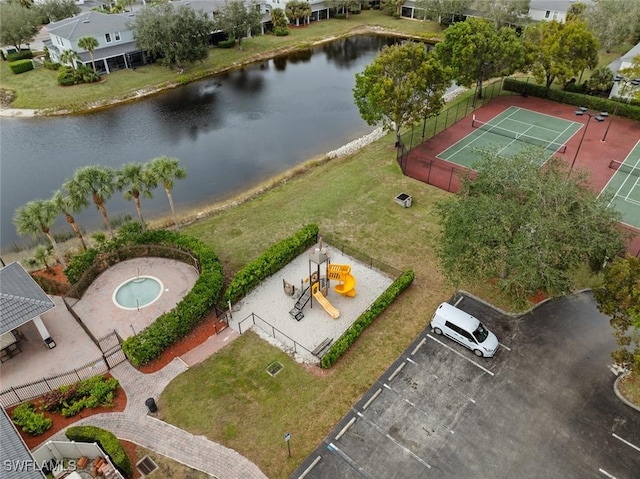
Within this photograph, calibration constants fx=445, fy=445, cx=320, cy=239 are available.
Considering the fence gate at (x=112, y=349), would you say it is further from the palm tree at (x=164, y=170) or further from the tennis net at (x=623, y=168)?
the tennis net at (x=623, y=168)

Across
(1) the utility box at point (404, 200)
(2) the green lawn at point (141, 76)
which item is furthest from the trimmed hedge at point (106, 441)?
(2) the green lawn at point (141, 76)

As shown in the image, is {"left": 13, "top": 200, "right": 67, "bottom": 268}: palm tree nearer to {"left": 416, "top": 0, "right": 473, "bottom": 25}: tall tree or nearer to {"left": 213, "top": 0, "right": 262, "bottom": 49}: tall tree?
{"left": 213, "top": 0, "right": 262, "bottom": 49}: tall tree

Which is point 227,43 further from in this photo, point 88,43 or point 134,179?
point 134,179

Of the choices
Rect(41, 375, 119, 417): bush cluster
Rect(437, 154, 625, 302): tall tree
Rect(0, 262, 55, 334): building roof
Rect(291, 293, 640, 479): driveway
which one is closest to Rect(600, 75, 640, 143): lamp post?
Rect(437, 154, 625, 302): tall tree

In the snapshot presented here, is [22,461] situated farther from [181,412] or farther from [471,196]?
[471,196]

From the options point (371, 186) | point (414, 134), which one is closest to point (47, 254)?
point (371, 186)
